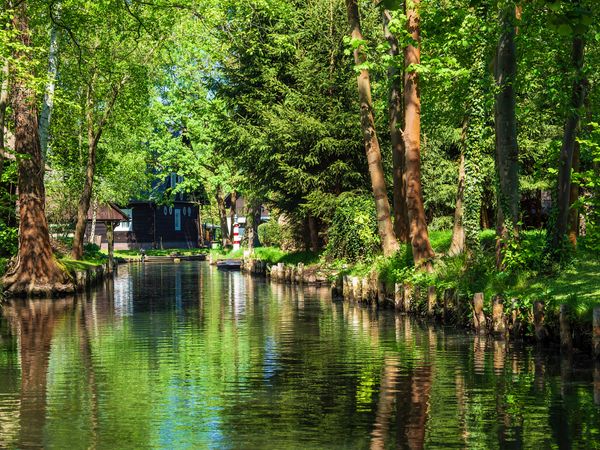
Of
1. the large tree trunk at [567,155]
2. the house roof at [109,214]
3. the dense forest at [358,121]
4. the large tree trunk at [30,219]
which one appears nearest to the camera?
the large tree trunk at [567,155]

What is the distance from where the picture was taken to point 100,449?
1246cm

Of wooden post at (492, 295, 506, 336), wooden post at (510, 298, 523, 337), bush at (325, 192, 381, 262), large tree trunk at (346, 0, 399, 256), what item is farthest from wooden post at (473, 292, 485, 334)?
bush at (325, 192, 381, 262)

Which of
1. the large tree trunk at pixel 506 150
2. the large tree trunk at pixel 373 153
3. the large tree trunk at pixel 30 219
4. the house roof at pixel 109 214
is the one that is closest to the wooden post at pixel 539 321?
the large tree trunk at pixel 506 150

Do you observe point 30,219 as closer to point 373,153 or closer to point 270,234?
point 373,153

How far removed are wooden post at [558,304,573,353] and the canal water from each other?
0.85 feet

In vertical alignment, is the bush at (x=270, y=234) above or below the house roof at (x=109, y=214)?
below

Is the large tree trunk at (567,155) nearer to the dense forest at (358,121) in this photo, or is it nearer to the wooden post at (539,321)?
the dense forest at (358,121)

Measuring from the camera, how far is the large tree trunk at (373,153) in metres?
35.4

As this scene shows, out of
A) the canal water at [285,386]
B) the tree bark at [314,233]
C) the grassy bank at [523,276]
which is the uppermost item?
the tree bark at [314,233]

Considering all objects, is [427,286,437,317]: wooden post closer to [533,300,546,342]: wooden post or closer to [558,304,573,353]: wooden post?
[533,300,546,342]: wooden post

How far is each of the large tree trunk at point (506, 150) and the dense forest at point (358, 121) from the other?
0.05 m

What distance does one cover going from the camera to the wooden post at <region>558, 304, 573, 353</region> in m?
19.1

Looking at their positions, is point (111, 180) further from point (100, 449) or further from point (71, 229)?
point (100, 449)

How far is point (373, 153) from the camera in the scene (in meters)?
36.5
